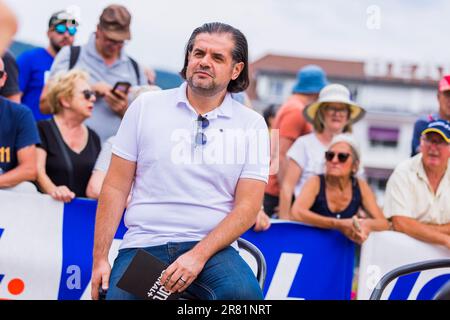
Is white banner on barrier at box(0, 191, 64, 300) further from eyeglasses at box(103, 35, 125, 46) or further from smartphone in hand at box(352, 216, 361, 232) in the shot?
smartphone in hand at box(352, 216, 361, 232)

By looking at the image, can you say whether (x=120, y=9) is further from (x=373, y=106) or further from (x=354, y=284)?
(x=373, y=106)

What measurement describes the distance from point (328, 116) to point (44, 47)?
212 cm

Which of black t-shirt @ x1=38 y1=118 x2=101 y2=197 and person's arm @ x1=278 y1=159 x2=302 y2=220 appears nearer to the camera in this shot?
black t-shirt @ x1=38 y1=118 x2=101 y2=197

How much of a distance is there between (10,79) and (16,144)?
0.74m

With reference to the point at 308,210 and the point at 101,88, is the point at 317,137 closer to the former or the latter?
the point at 308,210


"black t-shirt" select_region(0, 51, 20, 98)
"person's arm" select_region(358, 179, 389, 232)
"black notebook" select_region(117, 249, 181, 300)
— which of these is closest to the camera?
"black notebook" select_region(117, 249, 181, 300)

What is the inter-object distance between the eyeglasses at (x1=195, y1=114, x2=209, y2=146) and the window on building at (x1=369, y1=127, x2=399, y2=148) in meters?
46.0

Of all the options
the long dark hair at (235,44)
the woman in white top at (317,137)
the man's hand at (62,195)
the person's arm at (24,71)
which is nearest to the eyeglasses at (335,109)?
the woman in white top at (317,137)

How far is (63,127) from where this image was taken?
16.5 ft

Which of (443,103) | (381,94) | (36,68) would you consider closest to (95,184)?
(36,68)

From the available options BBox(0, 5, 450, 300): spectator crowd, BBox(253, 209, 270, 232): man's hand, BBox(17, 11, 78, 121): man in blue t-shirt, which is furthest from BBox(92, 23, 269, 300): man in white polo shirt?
BBox(17, 11, 78, 121): man in blue t-shirt

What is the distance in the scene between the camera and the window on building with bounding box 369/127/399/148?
48.2 meters

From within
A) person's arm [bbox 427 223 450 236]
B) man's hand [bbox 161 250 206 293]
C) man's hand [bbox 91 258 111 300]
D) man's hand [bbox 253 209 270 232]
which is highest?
man's hand [bbox 161 250 206 293]

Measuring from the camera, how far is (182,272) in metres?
2.90
